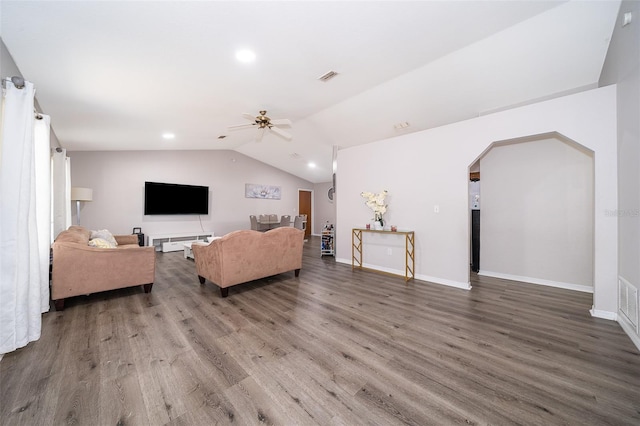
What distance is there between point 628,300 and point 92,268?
5.66m

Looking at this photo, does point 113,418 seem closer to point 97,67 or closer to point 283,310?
point 283,310

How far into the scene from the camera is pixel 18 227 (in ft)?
6.36

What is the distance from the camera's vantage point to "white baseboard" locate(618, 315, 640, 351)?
6.69 ft

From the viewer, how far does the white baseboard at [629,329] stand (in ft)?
6.69

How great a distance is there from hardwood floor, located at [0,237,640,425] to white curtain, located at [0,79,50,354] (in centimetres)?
20

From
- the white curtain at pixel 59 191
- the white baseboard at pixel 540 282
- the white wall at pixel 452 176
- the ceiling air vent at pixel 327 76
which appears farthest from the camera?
the white curtain at pixel 59 191

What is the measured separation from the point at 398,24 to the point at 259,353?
3.17m

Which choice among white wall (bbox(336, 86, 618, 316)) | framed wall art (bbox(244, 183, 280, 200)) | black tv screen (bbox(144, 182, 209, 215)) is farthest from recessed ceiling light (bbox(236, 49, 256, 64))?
framed wall art (bbox(244, 183, 280, 200))

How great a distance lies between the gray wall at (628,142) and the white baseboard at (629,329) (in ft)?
0.07

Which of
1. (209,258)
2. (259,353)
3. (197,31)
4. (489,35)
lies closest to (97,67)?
(197,31)

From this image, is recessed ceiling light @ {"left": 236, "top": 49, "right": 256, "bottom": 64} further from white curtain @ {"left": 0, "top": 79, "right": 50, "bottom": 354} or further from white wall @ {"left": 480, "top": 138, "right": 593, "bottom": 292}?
white wall @ {"left": 480, "top": 138, "right": 593, "bottom": 292}

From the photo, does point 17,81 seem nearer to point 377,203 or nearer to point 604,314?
point 377,203

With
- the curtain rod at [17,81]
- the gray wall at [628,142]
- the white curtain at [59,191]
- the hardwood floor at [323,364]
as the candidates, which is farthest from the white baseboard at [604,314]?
the white curtain at [59,191]

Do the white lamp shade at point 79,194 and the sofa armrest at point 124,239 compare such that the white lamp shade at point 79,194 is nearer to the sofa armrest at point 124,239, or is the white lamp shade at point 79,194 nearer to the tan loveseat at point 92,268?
the sofa armrest at point 124,239
